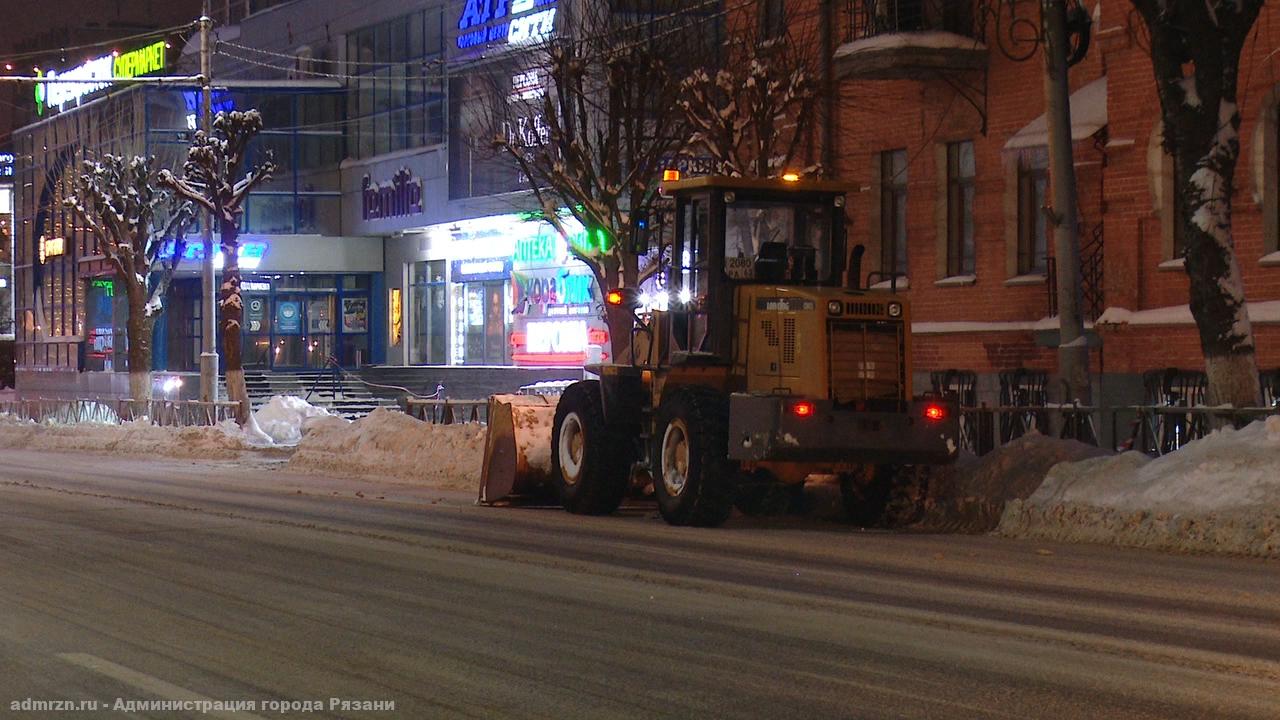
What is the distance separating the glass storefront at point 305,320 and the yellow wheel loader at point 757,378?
43.4m

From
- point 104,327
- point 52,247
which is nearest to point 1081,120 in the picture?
point 104,327

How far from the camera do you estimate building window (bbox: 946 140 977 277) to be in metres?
28.9

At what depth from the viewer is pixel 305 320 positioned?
Answer: 62.0m

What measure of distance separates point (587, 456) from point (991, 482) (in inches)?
166

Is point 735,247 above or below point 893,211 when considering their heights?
below

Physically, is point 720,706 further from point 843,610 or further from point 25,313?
point 25,313

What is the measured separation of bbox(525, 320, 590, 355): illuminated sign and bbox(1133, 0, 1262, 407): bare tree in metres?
29.7

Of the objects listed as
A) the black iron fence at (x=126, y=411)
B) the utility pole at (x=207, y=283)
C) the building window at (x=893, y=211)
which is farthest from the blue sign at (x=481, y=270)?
the building window at (x=893, y=211)

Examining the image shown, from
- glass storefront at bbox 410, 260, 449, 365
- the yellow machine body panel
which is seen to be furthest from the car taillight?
glass storefront at bbox 410, 260, 449, 365

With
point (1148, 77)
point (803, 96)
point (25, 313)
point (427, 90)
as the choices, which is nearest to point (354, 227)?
point (427, 90)

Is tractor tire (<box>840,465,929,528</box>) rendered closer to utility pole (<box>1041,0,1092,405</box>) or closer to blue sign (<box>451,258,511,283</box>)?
utility pole (<box>1041,0,1092,405</box>)

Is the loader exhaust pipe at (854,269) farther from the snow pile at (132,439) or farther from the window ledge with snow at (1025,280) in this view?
the snow pile at (132,439)

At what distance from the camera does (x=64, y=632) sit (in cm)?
1021

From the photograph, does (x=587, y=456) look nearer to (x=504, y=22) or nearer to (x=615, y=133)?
(x=615, y=133)
